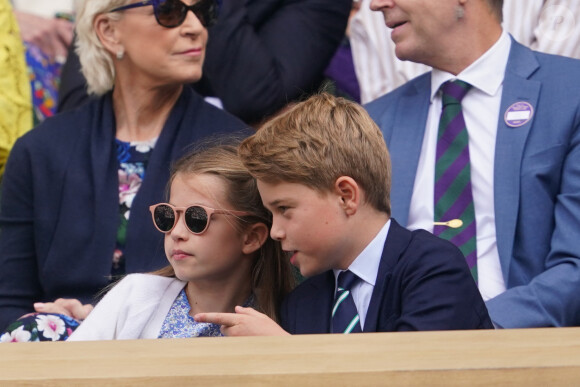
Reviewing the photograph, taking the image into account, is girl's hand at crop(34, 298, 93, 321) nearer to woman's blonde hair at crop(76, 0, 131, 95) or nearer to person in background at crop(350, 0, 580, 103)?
woman's blonde hair at crop(76, 0, 131, 95)

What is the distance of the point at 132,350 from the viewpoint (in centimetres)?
138

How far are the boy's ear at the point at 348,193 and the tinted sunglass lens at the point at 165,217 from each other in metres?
0.43

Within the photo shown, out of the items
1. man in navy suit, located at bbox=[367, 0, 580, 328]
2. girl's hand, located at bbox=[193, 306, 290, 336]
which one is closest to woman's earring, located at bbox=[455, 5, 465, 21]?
man in navy suit, located at bbox=[367, 0, 580, 328]

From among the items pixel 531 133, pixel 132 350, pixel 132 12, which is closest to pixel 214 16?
pixel 132 12

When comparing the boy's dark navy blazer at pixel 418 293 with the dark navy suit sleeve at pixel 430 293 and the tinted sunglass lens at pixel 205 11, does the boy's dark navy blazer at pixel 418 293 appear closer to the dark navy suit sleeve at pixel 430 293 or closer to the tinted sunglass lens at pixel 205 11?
the dark navy suit sleeve at pixel 430 293

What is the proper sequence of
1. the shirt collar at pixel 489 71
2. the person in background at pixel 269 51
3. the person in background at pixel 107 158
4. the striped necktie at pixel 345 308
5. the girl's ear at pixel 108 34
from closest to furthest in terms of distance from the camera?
the striped necktie at pixel 345 308 < the shirt collar at pixel 489 71 < the person in background at pixel 107 158 < the girl's ear at pixel 108 34 < the person in background at pixel 269 51

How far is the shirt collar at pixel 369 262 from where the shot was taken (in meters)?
2.05

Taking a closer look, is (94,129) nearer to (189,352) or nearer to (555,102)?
(555,102)

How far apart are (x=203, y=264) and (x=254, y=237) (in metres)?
0.15

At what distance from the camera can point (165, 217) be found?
90.7 inches

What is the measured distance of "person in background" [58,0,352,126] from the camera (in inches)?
129

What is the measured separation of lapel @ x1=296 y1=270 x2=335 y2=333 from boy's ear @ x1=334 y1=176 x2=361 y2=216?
0.57ft

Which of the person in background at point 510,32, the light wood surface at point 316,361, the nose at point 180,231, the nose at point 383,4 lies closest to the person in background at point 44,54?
the person in background at point 510,32

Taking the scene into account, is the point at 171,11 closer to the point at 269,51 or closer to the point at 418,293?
the point at 269,51
